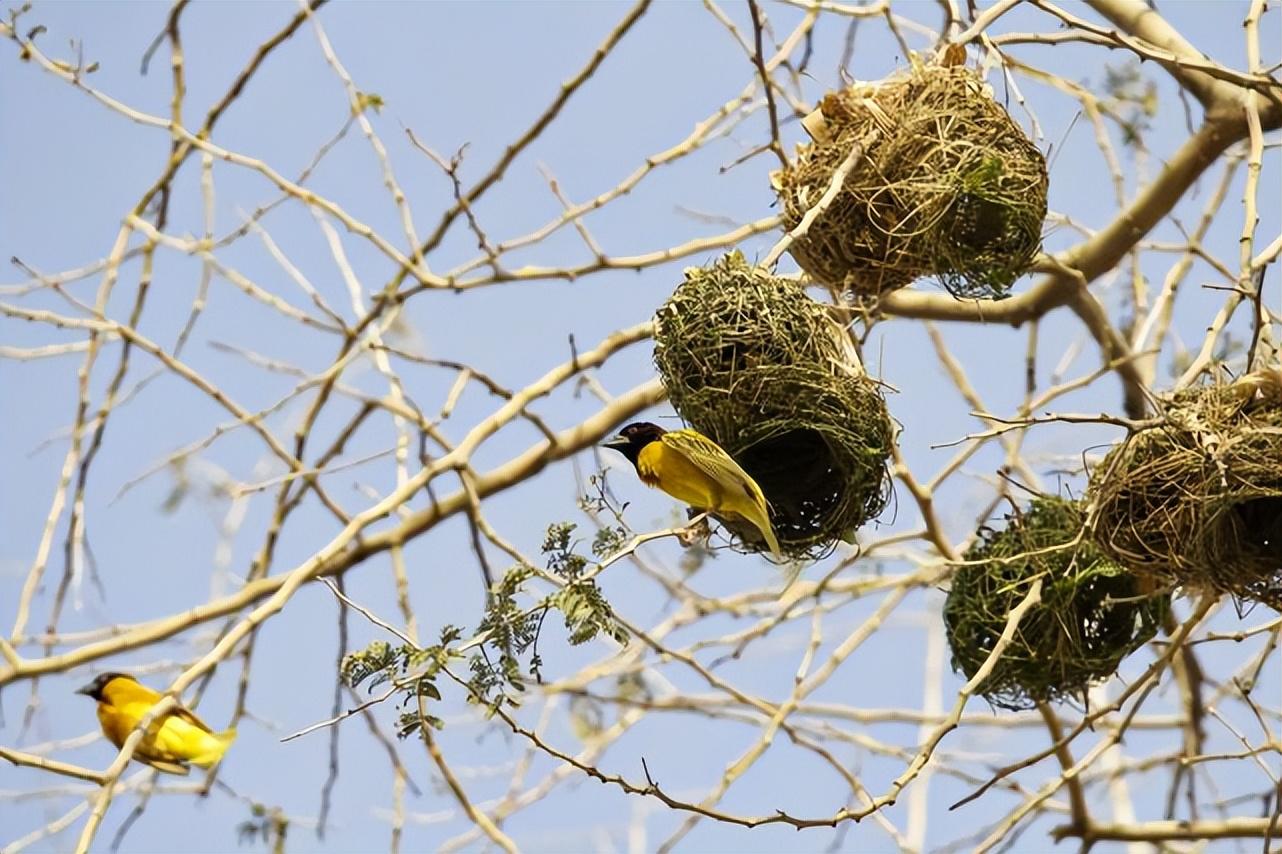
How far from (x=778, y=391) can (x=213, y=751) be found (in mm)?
2520

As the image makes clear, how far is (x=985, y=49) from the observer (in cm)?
373

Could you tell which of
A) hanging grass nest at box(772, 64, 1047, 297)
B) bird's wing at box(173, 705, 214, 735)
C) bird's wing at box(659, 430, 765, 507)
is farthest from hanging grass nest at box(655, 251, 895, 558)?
bird's wing at box(173, 705, 214, 735)

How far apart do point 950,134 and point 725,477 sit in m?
1.06

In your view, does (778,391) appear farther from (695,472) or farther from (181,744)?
(181,744)

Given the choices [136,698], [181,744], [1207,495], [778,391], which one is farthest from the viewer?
[136,698]

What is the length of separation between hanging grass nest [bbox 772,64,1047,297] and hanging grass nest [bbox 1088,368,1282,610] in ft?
2.05

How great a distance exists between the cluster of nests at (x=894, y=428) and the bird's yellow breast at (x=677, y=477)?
0.10 metres

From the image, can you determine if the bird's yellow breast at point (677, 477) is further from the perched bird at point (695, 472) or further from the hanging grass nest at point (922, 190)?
the hanging grass nest at point (922, 190)

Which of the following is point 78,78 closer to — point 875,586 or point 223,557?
point 223,557

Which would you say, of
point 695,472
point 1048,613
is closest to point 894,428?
point 695,472

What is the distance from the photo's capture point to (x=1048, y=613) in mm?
3605

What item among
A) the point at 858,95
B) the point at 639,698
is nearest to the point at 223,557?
the point at 639,698

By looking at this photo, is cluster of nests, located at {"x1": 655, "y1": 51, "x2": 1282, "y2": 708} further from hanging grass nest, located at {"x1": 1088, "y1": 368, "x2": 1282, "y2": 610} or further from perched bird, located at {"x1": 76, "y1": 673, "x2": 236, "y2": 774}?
perched bird, located at {"x1": 76, "y1": 673, "x2": 236, "y2": 774}

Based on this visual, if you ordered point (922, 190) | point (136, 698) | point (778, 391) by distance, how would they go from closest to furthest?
A: point (778, 391)
point (922, 190)
point (136, 698)
